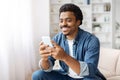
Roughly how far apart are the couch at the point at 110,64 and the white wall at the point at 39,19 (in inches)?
56.6

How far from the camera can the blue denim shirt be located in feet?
5.28

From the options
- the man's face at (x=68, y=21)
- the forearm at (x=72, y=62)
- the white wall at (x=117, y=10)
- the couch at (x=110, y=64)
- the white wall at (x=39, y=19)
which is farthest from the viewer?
the white wall at (x=117, y=10)

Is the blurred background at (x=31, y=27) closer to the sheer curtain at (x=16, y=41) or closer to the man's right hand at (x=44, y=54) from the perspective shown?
the sheer curtain at (x=16, y=41)

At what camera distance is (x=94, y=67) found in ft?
5.23

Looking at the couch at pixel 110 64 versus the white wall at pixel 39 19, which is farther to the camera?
the white wall at pixel 39 19

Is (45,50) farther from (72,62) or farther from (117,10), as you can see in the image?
(117,10)

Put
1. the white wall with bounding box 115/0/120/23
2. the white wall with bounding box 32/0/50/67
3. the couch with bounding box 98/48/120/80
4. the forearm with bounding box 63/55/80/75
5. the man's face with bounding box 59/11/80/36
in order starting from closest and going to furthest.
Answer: the forearm with bounding box 63/55/80/75, the man's face with bounding box 59/11/80/36, the couch with bounding box 98/48/120/80, the white wall with bounding box 32/0/50/67, the white wall with bounding box 115/0/120/23

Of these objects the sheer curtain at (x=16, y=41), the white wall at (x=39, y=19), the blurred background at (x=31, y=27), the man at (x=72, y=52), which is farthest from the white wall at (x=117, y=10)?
the man at (x=72, y=52)

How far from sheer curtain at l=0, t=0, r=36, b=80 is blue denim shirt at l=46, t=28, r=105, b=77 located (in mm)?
1077

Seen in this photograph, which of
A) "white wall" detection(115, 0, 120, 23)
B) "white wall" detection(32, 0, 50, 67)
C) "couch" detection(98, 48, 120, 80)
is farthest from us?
"white wall" detection(115, 0, 120, 23)

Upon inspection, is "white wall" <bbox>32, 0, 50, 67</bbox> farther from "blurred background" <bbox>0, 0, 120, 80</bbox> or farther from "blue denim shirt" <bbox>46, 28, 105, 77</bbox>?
"blue denim shirt" <bbox>46, 28, 105, 77</bbox>

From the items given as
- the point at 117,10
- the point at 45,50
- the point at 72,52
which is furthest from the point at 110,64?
the point at 117,10

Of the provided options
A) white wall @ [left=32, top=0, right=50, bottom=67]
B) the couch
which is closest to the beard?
the couch

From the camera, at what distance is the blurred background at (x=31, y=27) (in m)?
2.77
